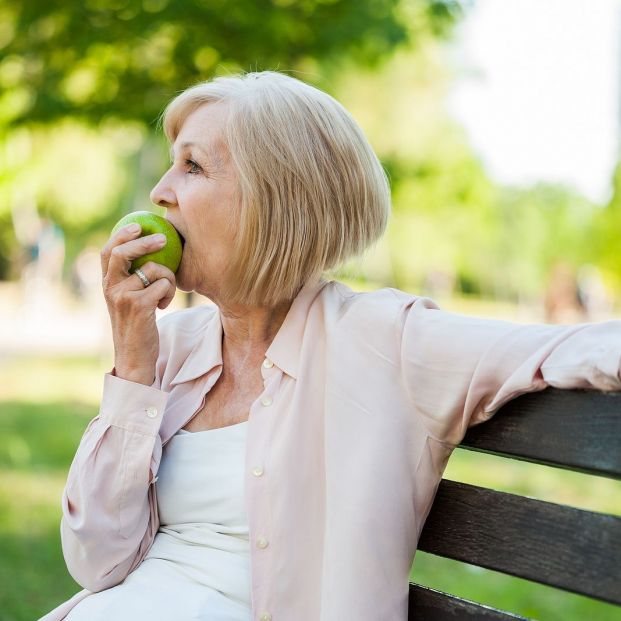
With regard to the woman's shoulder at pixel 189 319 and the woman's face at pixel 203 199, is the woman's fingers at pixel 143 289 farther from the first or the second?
the woman's shoulder at pixel 189 319

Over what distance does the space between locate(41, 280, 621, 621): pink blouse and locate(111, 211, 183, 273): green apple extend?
29 centimetres

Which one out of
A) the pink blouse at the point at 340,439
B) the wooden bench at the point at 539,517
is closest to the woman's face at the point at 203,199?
the pink blouse at the point at 340,439

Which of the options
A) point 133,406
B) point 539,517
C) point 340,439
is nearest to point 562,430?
point 539,517

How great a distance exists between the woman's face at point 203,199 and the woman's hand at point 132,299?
87 millimetres

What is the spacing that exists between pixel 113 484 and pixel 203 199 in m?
0.69

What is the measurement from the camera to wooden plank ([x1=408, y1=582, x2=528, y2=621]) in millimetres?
1812

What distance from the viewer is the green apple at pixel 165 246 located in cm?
215

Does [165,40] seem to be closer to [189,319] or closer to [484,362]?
[189,319]

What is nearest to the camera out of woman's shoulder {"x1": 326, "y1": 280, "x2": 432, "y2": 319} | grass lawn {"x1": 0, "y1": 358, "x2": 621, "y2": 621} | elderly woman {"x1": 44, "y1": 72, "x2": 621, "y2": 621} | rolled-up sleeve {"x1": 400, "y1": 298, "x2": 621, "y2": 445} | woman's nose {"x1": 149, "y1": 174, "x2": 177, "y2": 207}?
rolled-up sleeve {"x1": 400, "y1": 298, "x2": 621, "y2": 445}

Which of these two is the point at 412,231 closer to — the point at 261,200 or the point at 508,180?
the point at 508,180

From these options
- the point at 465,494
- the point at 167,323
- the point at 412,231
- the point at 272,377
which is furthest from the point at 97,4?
the point at 412,231

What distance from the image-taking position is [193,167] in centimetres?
223

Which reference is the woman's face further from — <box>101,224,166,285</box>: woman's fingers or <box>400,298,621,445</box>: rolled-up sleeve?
<box>400,298,621,445</box>: rolled-up sleeve

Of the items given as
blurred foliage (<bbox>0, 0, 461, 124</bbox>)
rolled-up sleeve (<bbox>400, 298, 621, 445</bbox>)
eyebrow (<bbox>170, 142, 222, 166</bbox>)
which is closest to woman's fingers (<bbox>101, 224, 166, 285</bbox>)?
eyebrow (<bbox>170, 142, 222, 166</bbox>)
